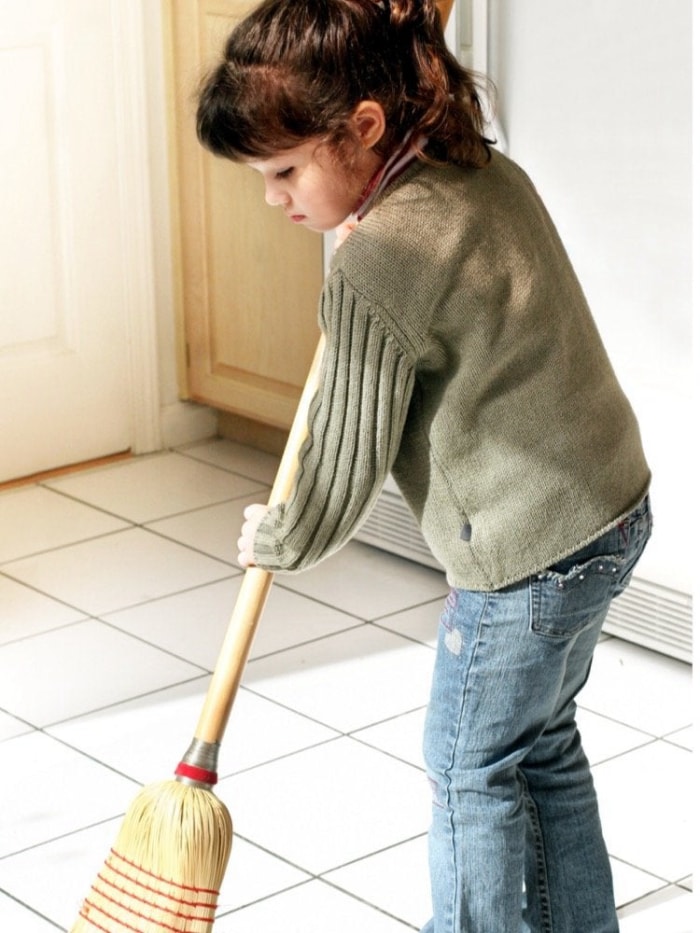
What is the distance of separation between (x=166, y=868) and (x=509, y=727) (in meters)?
0.35

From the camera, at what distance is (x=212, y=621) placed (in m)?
2.53

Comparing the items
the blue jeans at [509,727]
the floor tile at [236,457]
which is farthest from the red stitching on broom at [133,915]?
the floor tile at [236,457]

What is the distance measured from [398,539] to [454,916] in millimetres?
1304

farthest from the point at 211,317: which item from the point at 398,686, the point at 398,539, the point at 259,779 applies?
the point at 259,779

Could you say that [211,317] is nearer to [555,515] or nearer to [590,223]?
[590,223]

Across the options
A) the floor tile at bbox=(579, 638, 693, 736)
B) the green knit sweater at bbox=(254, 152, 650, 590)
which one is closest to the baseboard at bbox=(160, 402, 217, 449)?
A: the floor tile at bbox=(579, 638, 693, 736)

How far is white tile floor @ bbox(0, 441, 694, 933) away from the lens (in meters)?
1.82

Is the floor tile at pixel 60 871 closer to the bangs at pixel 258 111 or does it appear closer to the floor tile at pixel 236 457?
the bangs at pixel 258 111

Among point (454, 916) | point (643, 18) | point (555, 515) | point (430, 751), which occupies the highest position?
point (643, 18)

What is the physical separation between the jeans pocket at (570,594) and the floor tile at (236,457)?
5.83ft

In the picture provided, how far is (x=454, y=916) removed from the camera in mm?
1467

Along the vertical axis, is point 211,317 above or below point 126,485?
above

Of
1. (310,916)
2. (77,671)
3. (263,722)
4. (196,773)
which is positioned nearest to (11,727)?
(77,671)

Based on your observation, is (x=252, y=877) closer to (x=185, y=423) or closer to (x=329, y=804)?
(x=329, y=804)
